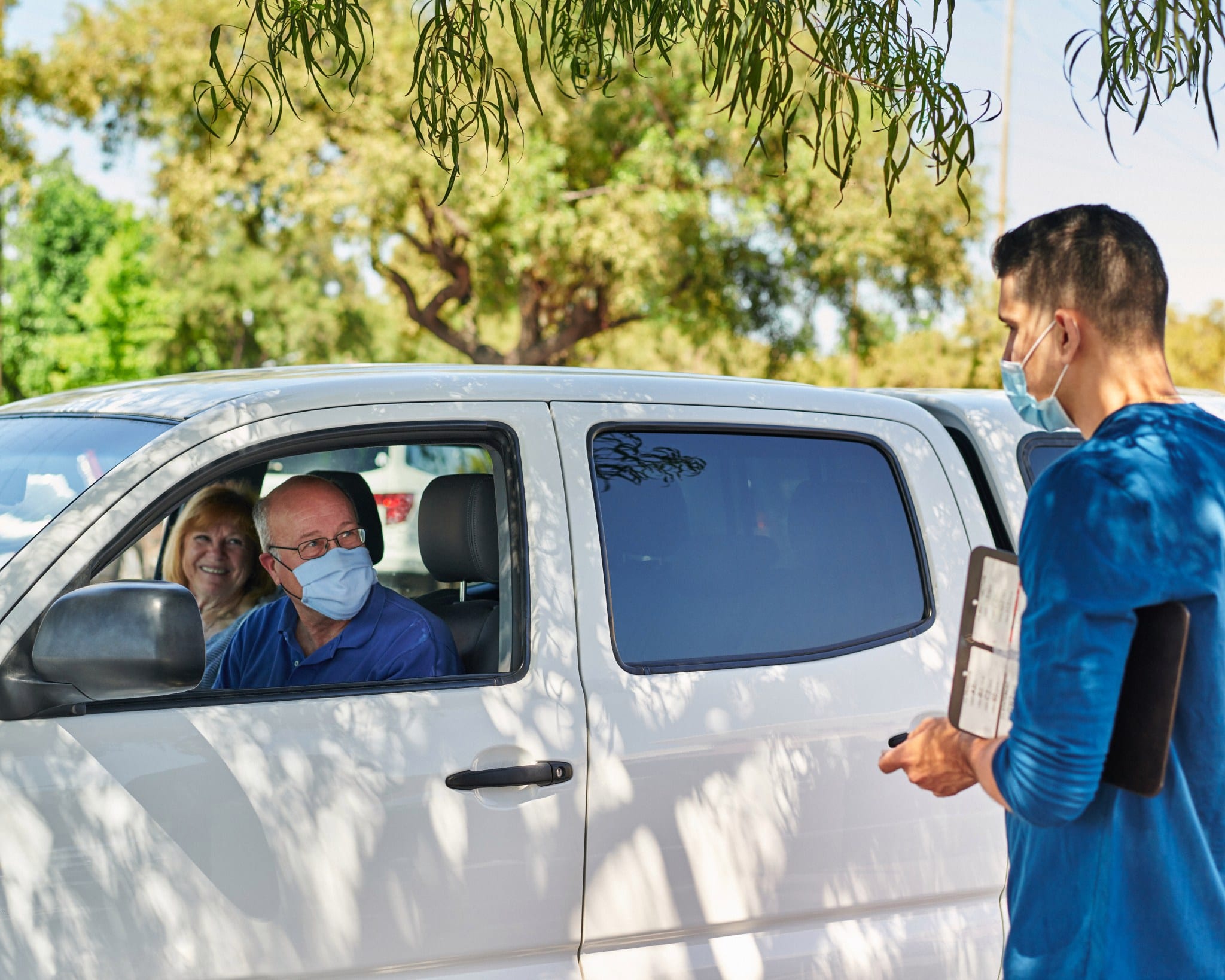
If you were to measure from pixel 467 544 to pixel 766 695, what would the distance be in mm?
784

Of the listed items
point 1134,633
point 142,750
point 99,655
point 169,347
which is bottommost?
point 169,347

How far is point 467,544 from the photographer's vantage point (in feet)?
10.2

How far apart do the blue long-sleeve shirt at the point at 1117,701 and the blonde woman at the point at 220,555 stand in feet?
8.64

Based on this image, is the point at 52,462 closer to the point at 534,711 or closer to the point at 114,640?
the point at 114,640

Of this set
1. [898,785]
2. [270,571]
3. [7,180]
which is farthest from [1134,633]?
[7,180]

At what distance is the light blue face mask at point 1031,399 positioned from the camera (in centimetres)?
195

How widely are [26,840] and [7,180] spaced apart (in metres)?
22.3

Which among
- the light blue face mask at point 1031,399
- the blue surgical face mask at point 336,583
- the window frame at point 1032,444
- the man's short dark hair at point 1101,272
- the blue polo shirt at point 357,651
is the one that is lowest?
the blue polo shirt at point 357,651

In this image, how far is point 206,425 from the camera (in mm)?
2582

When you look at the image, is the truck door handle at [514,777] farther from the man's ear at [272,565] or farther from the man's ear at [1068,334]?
the man's ear at [1068,334]

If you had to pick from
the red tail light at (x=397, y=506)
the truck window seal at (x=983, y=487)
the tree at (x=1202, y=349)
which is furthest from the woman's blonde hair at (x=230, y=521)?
the tree at (x=1202, y=349)

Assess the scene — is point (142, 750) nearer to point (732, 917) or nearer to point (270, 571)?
point (270, 571)

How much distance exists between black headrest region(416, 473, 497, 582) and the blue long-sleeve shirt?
1.49 meters

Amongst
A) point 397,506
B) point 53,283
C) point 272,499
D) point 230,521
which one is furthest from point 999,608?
point 53,283
